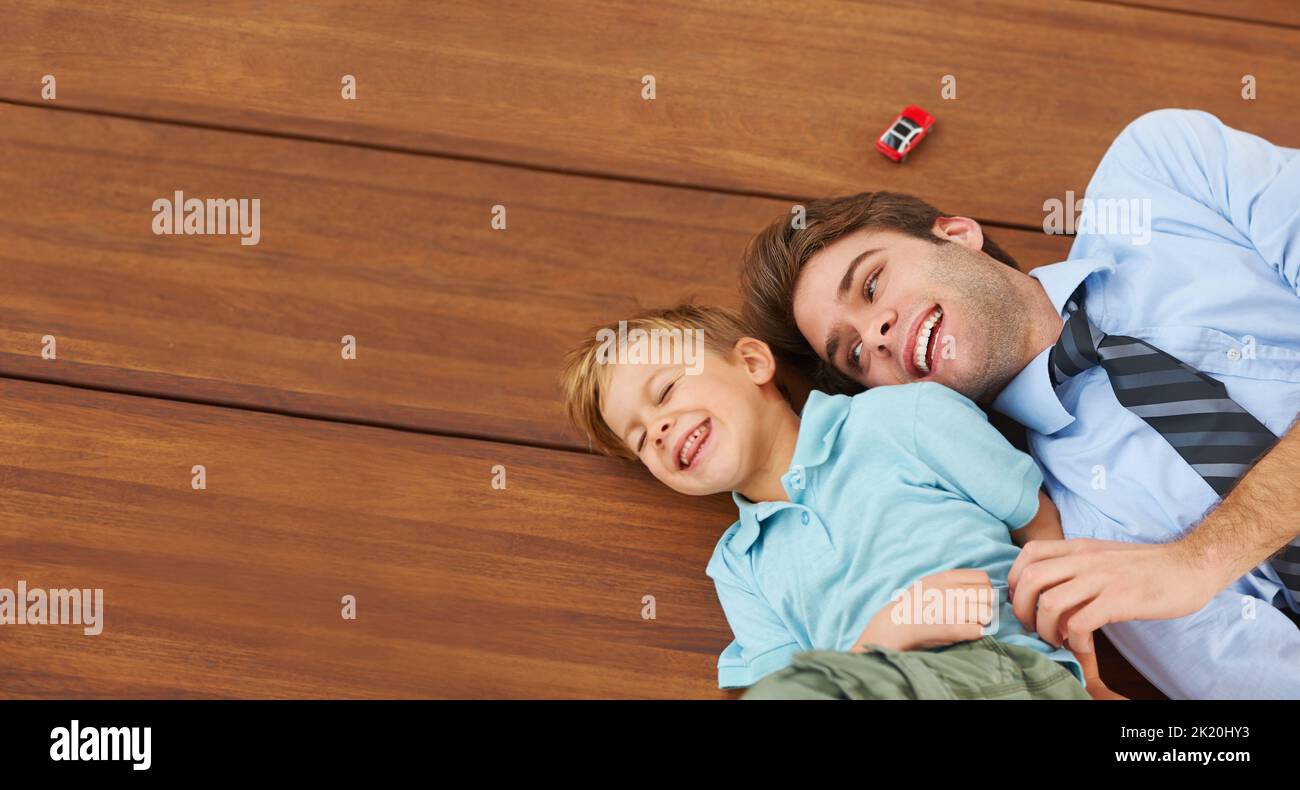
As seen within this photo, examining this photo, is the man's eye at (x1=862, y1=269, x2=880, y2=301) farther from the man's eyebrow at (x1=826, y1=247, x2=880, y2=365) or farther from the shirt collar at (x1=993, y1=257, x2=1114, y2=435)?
the shirt collar at (x1=993, y1=257, x2=1114, y2=435)

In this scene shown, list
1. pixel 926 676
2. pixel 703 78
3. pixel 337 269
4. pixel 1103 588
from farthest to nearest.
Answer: pixel 703 78
pixel 337 269
pixel 1103 588
pixel 926 676

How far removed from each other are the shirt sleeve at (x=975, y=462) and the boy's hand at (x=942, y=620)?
0.11 m

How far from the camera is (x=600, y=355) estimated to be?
1.21 m

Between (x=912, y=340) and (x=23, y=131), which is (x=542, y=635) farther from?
(x=23, y=131)

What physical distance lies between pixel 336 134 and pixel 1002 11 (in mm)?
1012

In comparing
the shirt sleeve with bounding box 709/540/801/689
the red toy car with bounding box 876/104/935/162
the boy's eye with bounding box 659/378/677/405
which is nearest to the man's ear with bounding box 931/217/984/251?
the red toy car with bounding box 876/104/935/162

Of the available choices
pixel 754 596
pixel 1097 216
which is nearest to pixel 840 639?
pixel 754 596

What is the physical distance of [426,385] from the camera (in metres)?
1.30

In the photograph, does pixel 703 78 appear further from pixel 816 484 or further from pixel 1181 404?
pixel 1181 404

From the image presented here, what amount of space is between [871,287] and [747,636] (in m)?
0.42

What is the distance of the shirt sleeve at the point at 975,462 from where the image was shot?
3.53 feet

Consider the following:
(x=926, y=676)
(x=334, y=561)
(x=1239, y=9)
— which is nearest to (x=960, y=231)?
(x=926, y=676)

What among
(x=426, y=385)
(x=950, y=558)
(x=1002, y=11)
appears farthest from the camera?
(x=1002, y=11)

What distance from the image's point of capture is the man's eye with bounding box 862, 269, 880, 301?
3.82ft
